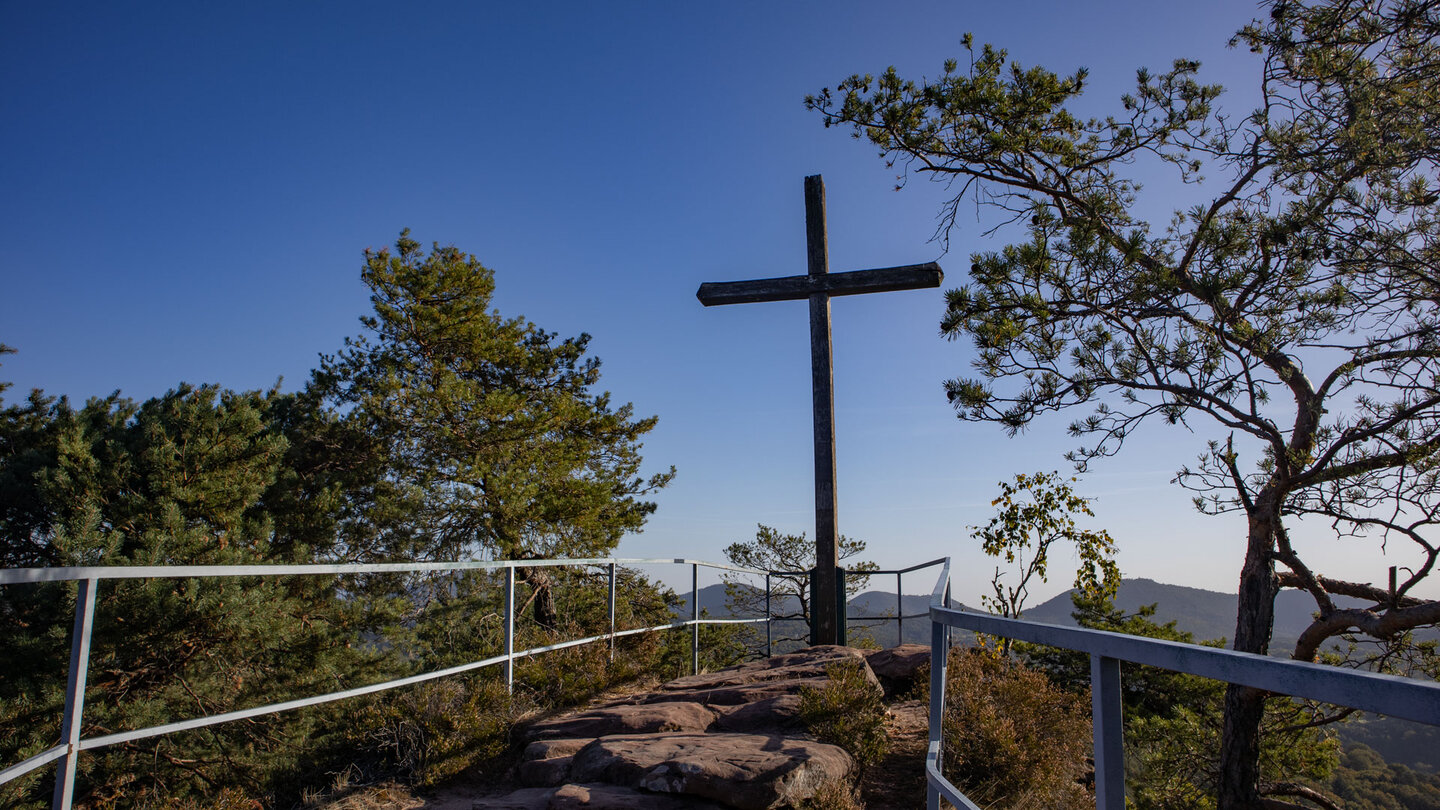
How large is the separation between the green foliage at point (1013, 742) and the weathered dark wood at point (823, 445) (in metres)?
2.57

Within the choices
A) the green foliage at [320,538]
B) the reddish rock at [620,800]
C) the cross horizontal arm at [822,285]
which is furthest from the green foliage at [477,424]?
the reddish rock at [620,800]

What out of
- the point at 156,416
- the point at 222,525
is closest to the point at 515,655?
the point at 222,525

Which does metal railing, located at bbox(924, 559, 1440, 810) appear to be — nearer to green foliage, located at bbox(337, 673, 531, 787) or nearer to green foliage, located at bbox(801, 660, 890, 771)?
green foliage, located at bbox(801, 660, 890, 771)

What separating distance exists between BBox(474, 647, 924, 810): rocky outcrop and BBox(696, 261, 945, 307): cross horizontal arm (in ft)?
12.3

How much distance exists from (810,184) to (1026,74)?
2346 millimetres

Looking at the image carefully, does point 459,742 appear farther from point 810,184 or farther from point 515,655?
point 810,184

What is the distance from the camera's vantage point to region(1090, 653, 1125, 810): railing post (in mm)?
1533

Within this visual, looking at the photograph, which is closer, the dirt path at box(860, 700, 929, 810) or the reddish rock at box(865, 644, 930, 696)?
the dirt path at box(860, 700, 929, 810)

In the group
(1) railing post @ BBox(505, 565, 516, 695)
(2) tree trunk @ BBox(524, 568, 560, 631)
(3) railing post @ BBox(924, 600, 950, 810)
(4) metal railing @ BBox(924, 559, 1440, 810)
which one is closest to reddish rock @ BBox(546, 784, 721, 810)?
(3) railing post @ BBox(924, 600, 950, 810)

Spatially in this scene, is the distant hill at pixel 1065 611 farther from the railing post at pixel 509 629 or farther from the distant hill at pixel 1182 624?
the railing post at pixel 509 629

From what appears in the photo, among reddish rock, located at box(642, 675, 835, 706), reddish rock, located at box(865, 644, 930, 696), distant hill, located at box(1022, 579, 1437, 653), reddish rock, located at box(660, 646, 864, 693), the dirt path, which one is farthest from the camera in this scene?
distant hill, located at box(1022, 579, 1437, 653)

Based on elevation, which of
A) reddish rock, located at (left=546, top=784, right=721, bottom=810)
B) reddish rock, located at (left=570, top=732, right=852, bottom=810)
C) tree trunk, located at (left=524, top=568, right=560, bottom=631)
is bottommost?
tree trunk, located at (left=524, top=568, right=560, bottom=631)

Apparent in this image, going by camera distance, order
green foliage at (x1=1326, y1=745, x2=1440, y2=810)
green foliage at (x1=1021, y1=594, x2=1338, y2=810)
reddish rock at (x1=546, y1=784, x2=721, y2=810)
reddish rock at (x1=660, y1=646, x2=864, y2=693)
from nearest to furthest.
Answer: reddish rock at (x1=546, y1=784, x2=721, y2=810)
reddish rock at (x1=660, y1=646, x2=864, y2=693)
green foliage at (x1=1021, y1=594, x2=1338, y2=810)
green foliage at (x1=1326, y1=745, x2=1440, y2=810)

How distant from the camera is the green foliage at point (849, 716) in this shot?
167 inches
